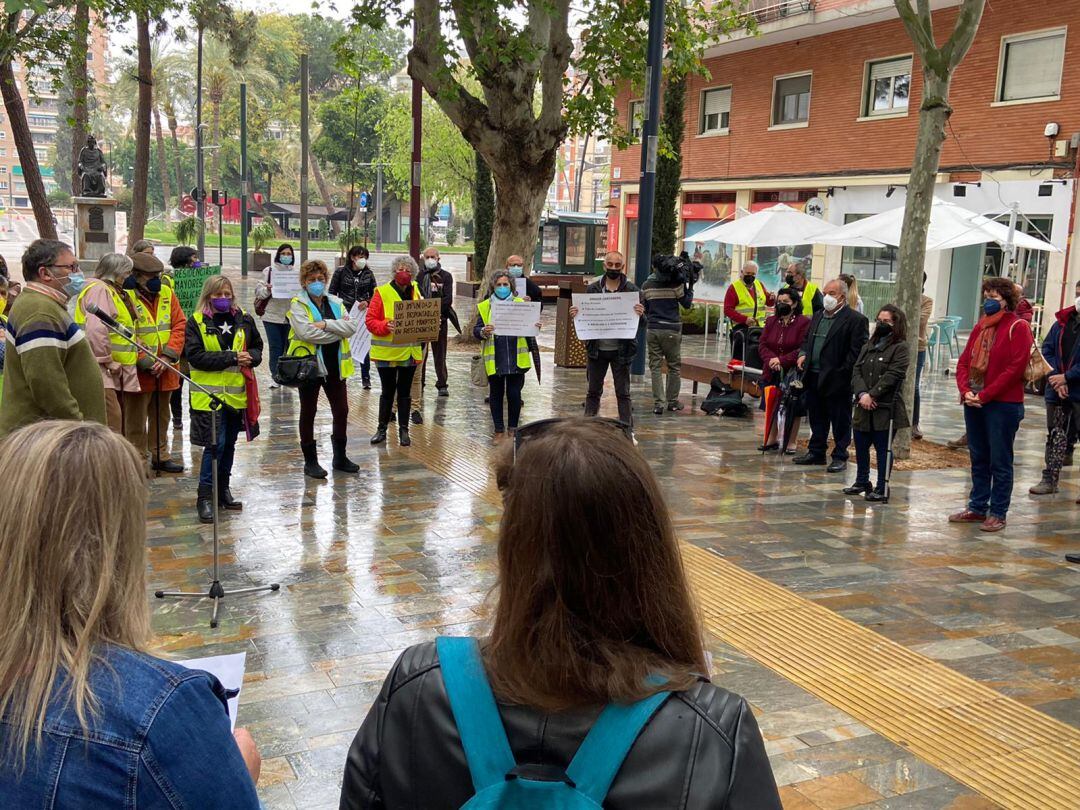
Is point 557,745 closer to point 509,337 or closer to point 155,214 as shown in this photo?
point 509,337

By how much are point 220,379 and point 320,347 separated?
4.02 ft

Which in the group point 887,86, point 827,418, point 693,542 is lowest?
point 693,542

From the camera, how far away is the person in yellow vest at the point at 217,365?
7.70 meters

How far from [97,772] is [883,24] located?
26283 mm

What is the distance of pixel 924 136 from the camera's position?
35.2ft

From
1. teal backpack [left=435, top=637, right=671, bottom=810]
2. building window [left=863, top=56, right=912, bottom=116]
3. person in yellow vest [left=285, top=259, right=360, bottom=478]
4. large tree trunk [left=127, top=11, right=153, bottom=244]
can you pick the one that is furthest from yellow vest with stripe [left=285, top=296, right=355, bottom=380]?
large tree trunk [left=127, top=11, right=153, bottom=244]

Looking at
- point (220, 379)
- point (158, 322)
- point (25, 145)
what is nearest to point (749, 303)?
point (158, 322)

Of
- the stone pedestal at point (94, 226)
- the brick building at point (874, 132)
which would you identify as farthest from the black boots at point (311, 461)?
the stone pedestal at point (94, 226)

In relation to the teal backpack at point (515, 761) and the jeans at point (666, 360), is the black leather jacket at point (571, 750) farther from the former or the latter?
the jeans at point (666, 360)

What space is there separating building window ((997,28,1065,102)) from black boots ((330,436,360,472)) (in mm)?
17241

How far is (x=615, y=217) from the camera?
34781mm

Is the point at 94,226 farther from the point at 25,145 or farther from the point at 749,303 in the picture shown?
the point at 749,303

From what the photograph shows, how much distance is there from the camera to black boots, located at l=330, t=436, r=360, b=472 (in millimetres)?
9352

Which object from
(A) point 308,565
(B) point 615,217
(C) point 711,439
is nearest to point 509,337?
(C) point 711,439
